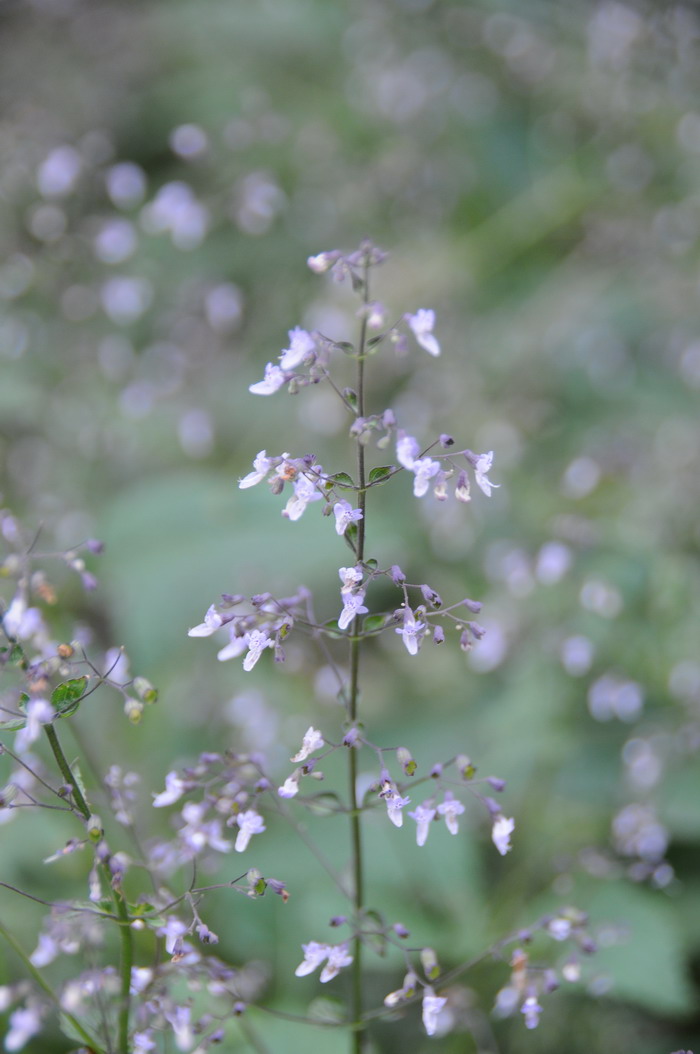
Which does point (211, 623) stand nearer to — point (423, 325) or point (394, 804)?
point (394, 804)

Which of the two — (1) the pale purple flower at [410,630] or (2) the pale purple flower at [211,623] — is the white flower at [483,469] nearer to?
(1) the pale purple flower at [410,630]

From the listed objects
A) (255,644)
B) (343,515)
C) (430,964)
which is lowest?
(430,964)

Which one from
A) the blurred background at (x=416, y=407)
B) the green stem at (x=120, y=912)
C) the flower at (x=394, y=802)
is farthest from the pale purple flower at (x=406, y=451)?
the blurred background at (x=416, y=407)

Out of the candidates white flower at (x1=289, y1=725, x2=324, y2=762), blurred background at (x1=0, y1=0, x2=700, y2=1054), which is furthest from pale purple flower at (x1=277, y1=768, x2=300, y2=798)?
blurred background at (x1=0, y1=0, x2=700, y2=1054)

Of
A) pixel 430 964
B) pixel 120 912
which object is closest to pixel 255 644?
pixel 120 912

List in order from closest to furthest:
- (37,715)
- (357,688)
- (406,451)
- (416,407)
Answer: (37,715), (406,451), (357,688), (416,407)

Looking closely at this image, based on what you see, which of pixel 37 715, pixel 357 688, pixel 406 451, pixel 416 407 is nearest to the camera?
pixel 37 715
